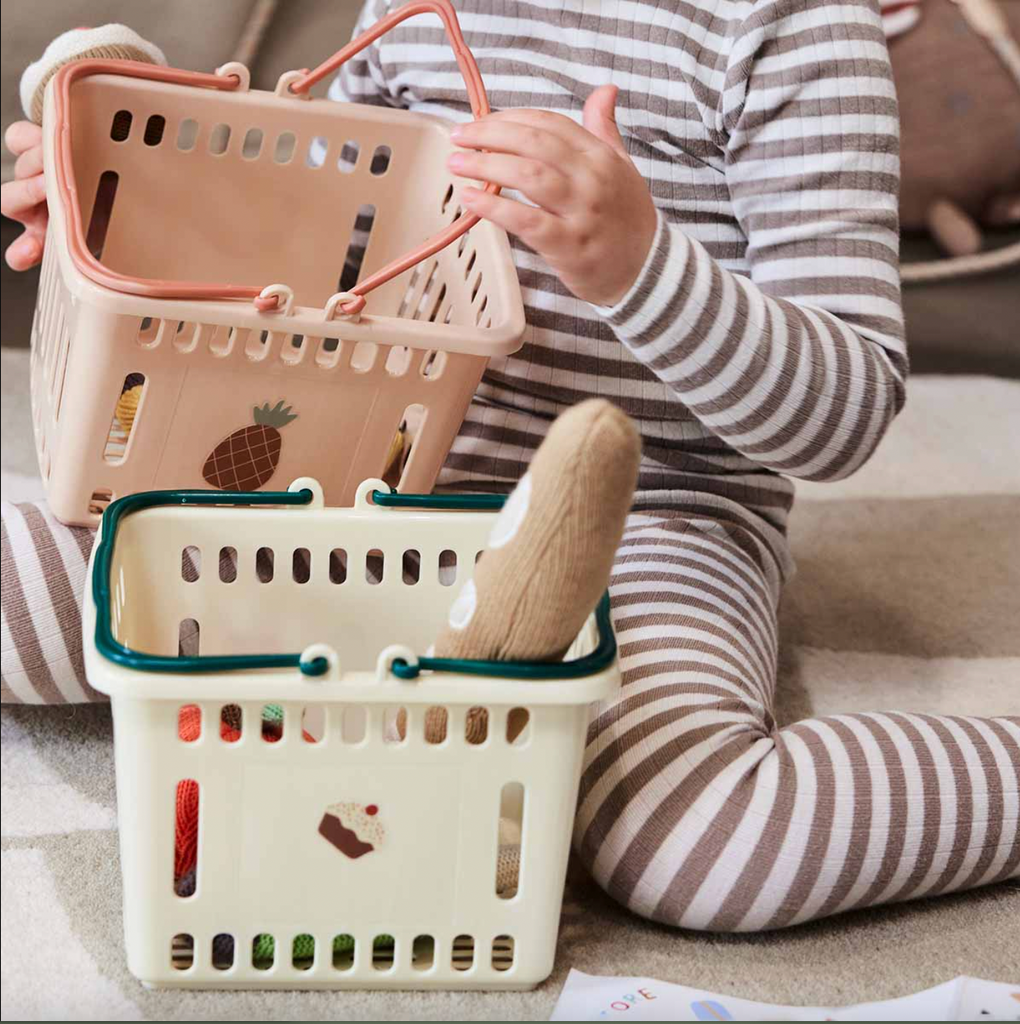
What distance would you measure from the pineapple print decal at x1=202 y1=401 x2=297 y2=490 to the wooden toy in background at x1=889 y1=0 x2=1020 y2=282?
0.99m

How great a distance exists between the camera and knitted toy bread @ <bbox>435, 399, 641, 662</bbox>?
19.4 inches

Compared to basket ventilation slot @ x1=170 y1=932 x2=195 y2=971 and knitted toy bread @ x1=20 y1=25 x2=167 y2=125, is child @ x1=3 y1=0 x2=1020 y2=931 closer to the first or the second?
knitted toy bread @ x1=20 y1=25 x2=167 y2=125

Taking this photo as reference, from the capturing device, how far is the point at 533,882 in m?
0.57

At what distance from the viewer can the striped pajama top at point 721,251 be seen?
675 mm

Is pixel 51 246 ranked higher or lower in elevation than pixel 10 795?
higher

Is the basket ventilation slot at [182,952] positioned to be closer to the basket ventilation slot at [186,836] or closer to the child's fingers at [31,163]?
the basket ventilation slot at [186,836]

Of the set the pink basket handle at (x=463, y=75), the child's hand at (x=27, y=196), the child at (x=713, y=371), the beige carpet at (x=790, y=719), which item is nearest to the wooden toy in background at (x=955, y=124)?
the beige carpet at (x=790, y=719)

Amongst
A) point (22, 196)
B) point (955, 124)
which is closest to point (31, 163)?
point (22, 196)

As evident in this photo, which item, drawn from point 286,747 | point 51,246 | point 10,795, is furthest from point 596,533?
point 51,246

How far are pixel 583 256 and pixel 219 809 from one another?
29 centimetres

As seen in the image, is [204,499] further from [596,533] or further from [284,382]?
[596,533]

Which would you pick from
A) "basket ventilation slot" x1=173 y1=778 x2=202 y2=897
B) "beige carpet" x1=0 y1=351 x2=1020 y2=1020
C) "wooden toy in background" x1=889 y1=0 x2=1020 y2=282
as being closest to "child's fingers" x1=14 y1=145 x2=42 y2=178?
"beige carpet" x1=0 y1=351 x2=1020 y2=1020

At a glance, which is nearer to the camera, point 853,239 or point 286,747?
point 286,747

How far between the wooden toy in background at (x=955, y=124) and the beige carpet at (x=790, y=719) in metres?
0.35
